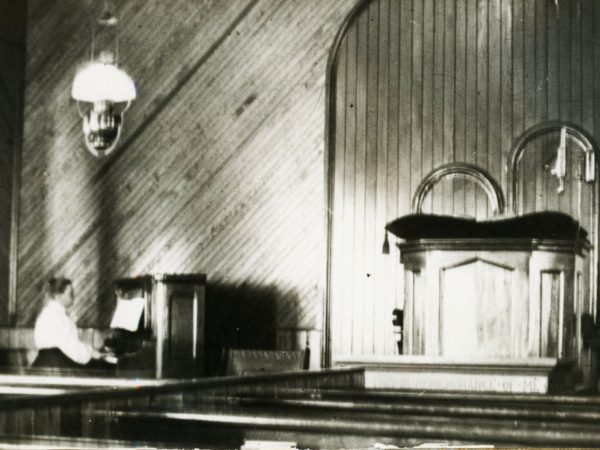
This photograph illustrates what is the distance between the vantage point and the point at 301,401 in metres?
4.21

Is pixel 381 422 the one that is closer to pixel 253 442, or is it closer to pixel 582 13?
pixel 253 442

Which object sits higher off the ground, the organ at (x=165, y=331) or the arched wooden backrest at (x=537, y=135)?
the arched wooden backrest at (x=537, y=135)

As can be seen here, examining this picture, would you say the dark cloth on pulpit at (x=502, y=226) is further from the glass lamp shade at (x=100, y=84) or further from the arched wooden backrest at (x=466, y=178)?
the glass lamp shade at (x=100, y=84)

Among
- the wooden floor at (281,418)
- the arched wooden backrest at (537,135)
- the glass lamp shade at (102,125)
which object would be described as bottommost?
the wooden floor at (281,418)

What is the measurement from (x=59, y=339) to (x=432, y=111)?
12.6ft

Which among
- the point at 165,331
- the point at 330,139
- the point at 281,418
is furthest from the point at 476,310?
the point at 330,139

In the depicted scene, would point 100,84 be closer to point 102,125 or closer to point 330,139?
point 102,125

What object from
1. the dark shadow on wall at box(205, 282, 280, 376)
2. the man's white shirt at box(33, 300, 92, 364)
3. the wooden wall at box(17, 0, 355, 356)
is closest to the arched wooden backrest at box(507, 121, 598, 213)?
the wooden wall at box(17, 0, 355, 356)

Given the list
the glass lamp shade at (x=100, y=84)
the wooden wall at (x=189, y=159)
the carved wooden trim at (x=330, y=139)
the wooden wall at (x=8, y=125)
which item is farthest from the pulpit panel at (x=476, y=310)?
the wooden wall at (x=8, y=125)

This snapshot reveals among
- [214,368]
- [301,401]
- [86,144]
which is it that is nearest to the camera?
[301,401]

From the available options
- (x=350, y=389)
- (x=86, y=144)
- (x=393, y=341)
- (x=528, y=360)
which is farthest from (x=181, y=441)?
(x=86, y=144)

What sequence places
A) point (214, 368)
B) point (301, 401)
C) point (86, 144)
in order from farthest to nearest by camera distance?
point (86, 144), point (214, 368), point (301, 401)

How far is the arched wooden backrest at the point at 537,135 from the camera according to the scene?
8.23 m

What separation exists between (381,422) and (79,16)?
8.11m
